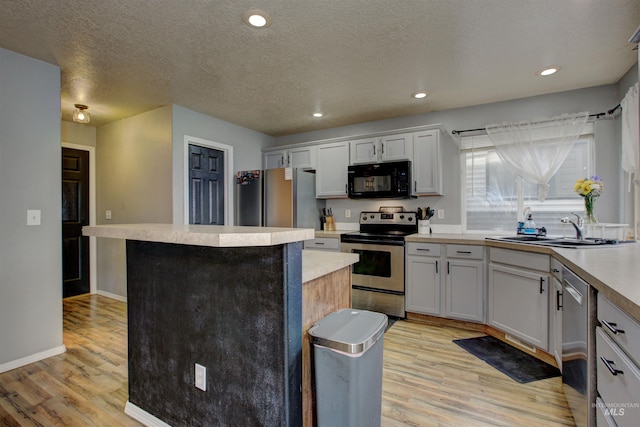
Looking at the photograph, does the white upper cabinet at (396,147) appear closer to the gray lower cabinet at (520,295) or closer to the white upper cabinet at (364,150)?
the white upper cabinet at (364,150)

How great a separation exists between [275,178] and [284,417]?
3.05 metres

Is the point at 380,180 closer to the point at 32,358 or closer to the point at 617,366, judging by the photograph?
the point at 617,366

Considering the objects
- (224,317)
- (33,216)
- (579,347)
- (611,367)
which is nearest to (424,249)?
(579,347)

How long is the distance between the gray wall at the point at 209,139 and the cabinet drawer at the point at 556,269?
3.52m

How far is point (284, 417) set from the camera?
123 cm

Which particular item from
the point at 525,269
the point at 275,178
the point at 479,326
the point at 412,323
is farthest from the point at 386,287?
the point at 275,178

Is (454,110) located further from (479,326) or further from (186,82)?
(186,82)

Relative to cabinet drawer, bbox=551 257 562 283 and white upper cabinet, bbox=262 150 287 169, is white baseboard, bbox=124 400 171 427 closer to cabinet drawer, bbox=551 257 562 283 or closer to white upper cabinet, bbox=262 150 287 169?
cabinet drawer, bbox=551 257 562 283

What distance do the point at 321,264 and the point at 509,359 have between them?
1981mm

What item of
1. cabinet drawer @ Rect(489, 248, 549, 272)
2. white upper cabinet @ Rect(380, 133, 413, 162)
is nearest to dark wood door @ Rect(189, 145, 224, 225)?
white upper cabinet @ Rect(380, 133, 413, 162)

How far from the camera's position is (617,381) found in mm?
1030

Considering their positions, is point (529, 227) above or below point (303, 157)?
below

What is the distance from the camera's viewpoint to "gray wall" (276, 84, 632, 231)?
2854 mm

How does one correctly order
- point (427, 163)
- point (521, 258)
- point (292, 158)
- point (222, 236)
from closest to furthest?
point (222, 236)
point (521, 258)
point (427, 163)
point (292, 158)
